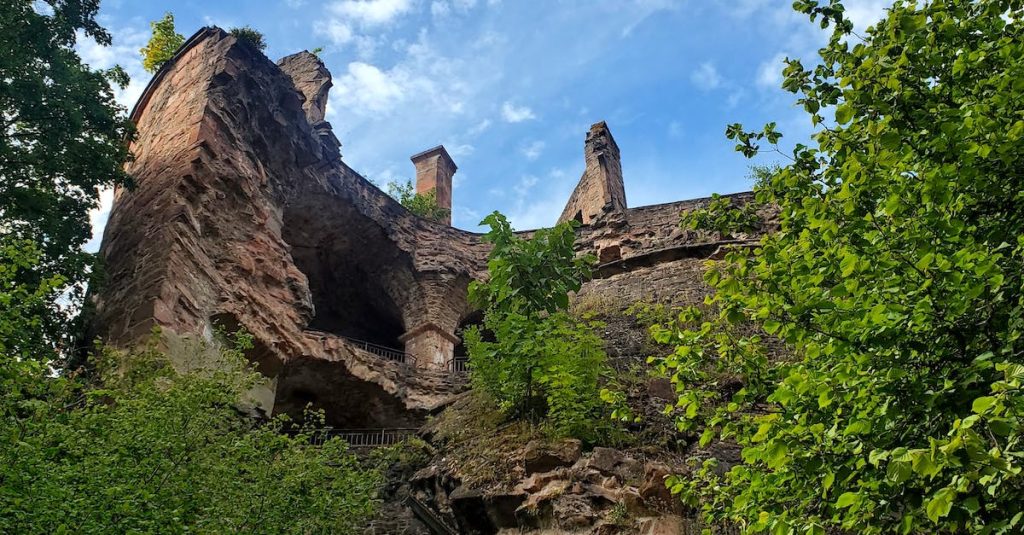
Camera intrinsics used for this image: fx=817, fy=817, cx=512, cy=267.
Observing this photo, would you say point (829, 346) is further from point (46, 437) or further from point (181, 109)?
point (181, 109)

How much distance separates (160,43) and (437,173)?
842cm

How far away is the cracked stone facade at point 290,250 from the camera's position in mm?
11898

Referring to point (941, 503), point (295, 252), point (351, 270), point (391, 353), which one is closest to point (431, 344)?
point (391, 353)

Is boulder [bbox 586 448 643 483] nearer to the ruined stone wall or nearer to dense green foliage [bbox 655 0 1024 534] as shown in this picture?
dense green foliage [bbox 655 0 1024 534]

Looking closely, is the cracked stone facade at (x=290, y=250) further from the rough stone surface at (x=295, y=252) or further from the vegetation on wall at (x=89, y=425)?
the vegetation on wall at (x=89, y=425)

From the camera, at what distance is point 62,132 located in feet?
38.7

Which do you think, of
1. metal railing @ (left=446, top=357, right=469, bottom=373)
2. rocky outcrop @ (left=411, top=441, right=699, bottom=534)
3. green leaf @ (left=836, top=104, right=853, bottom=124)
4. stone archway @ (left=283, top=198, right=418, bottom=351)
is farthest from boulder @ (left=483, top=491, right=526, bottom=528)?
stone archway @ (left=283, top=198, right=418, bottom=351)

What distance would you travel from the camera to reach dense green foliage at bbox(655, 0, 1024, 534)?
13.3 ft

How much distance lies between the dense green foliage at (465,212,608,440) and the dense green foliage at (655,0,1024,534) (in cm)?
234

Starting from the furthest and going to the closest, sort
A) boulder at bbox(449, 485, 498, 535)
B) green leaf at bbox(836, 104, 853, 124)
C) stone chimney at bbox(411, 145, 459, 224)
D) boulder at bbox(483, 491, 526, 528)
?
stone chimney at bbox(411, 145, 459, 224), boulder at bbox(449, 485, 498, 535), boulder at bbox(483, 491, 526, 528), green leaf at bbox(836, 104, 853, 124)

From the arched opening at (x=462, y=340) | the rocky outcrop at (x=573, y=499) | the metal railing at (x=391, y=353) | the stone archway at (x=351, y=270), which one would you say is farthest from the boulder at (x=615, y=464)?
the stone archway at (x=351, y=270)

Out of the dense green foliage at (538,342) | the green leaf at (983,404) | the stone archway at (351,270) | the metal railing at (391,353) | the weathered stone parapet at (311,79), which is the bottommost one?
the green leaf at (983,404)

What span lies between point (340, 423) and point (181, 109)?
6.37 m

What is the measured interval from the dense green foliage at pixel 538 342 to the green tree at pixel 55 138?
5.77 m
